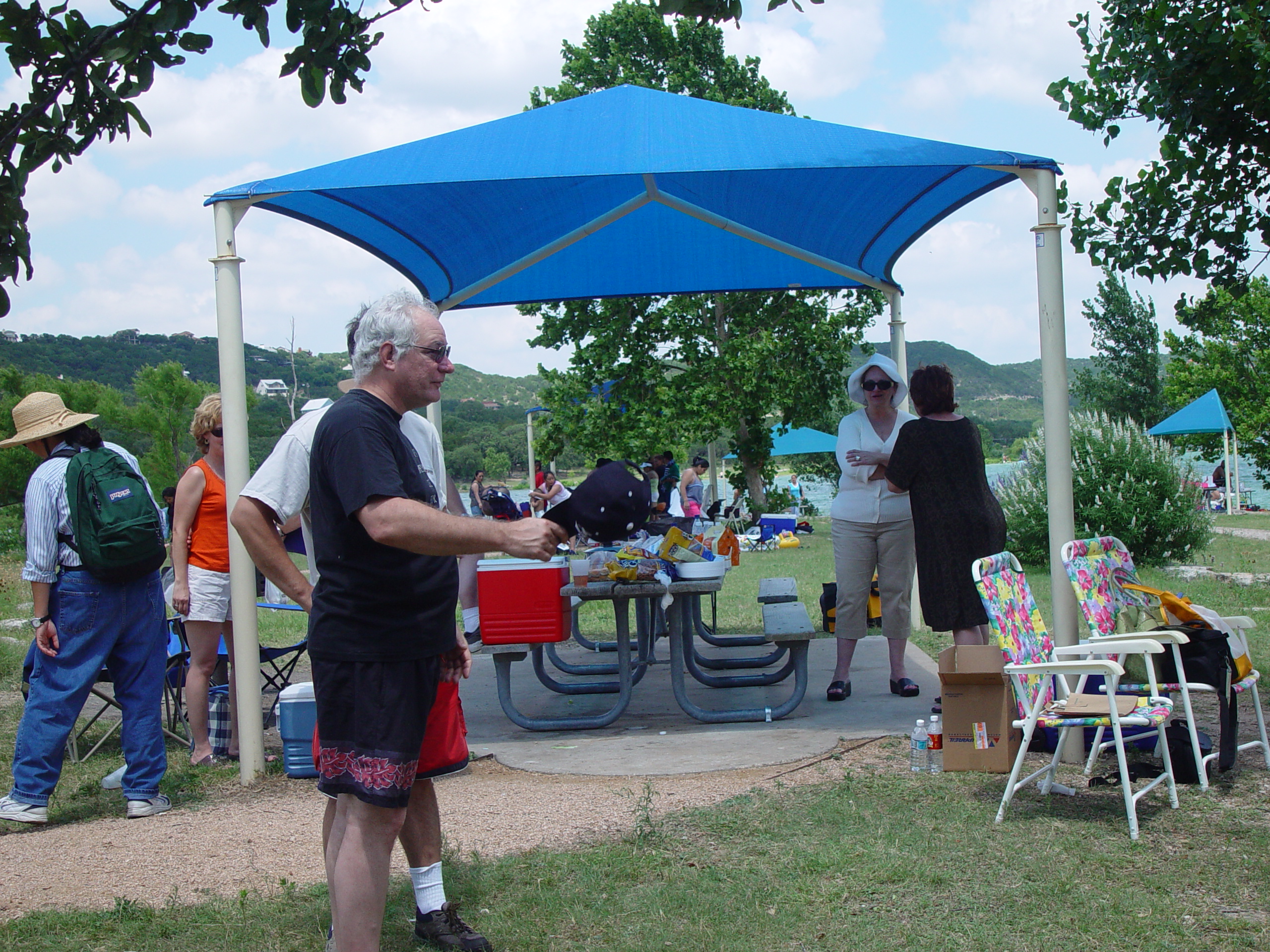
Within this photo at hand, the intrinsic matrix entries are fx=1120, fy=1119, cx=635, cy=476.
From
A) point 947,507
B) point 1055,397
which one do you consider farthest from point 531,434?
point 1055,397

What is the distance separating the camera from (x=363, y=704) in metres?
2.51

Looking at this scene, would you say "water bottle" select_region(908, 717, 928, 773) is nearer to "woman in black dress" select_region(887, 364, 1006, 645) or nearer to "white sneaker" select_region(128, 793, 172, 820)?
"woman in black dress" select_region(887, 364, 1006, 645)

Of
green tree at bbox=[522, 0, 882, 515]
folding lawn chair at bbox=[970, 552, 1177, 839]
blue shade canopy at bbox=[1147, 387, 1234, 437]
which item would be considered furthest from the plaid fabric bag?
blue shade canopy at bbox=[1147, 387, 1234, 437]

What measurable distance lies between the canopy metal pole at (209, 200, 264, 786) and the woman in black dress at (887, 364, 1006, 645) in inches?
120

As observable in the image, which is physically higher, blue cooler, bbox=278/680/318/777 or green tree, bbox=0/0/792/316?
green tree, bbox=0/0/792/316

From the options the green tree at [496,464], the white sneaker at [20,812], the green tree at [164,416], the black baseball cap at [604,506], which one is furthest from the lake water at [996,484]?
the green tree at [164,416]

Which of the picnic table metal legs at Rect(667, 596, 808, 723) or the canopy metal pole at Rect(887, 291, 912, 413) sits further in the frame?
the canopy metal pole at Rect(887, 291, 912, 413)

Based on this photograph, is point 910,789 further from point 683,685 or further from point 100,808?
point 100,808

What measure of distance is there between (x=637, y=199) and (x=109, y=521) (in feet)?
13.1

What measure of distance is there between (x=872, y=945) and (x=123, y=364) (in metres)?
53.3

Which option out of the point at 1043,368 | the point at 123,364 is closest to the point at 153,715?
the point at 1043,368

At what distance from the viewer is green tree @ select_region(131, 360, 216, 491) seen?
29094 millimetres

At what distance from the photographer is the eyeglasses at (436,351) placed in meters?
2.61

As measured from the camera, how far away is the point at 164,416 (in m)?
29.6
